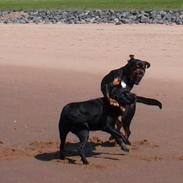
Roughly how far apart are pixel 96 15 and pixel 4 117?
2624 cm

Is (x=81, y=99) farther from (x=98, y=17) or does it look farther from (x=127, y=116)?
(x=98, y=17)

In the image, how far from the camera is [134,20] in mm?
31906

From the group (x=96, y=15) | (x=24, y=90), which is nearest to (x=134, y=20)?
(x=96, y=15)

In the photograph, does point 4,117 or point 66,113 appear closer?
point 66,113

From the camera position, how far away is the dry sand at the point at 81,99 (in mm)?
7844

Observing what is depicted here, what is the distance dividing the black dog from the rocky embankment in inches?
803

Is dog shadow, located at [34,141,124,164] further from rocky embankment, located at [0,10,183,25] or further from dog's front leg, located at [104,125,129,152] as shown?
rocky embankment, located at [0,10,183,25]

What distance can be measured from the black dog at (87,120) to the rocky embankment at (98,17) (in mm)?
20407

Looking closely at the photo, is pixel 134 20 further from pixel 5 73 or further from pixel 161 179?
pixel 161 179

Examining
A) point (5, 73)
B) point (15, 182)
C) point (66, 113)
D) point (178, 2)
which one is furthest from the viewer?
point (178, 2)

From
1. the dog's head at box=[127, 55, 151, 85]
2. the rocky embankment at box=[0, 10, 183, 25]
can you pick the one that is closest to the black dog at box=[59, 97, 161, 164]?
the dog's head at box=[127, 55, 151, 85]

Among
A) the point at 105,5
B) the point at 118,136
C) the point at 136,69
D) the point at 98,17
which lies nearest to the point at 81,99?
the point at 136,69

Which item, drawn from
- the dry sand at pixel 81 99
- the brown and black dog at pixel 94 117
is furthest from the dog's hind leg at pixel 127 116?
the dry sand at pixel 81 99

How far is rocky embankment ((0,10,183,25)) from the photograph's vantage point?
103 feet
